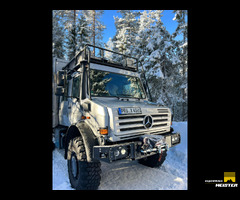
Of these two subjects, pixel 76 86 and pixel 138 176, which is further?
pixel 76 86

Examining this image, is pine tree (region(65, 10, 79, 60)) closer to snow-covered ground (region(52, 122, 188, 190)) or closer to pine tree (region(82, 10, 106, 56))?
pine tree (region(82, 10, 106, 56))

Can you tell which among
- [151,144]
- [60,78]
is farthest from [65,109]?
[151,144]

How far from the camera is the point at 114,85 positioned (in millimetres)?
3994

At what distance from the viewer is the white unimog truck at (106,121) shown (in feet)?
9.23

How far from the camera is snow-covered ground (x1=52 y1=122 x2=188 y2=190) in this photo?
344 centimetres

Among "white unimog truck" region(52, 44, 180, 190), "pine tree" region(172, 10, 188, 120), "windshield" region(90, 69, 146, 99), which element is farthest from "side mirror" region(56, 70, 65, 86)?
"pine tree" region(172, 10, 188, 120)

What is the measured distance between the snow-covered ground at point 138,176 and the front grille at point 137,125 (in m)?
1.24

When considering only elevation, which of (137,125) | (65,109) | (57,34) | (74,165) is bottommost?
(74,165)

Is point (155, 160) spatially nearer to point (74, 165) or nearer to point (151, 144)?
point (151, 144)

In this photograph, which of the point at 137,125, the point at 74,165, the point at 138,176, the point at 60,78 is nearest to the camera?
the point at 137,125

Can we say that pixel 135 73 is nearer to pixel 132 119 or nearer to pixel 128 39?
pixel 132 119

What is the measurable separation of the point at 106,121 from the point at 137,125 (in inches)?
26.3

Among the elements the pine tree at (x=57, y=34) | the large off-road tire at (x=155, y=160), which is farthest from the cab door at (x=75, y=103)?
the pine tree at (x=57, y=34)

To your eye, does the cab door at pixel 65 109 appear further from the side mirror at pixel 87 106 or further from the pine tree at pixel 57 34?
the pine tree at pixel 57 34
